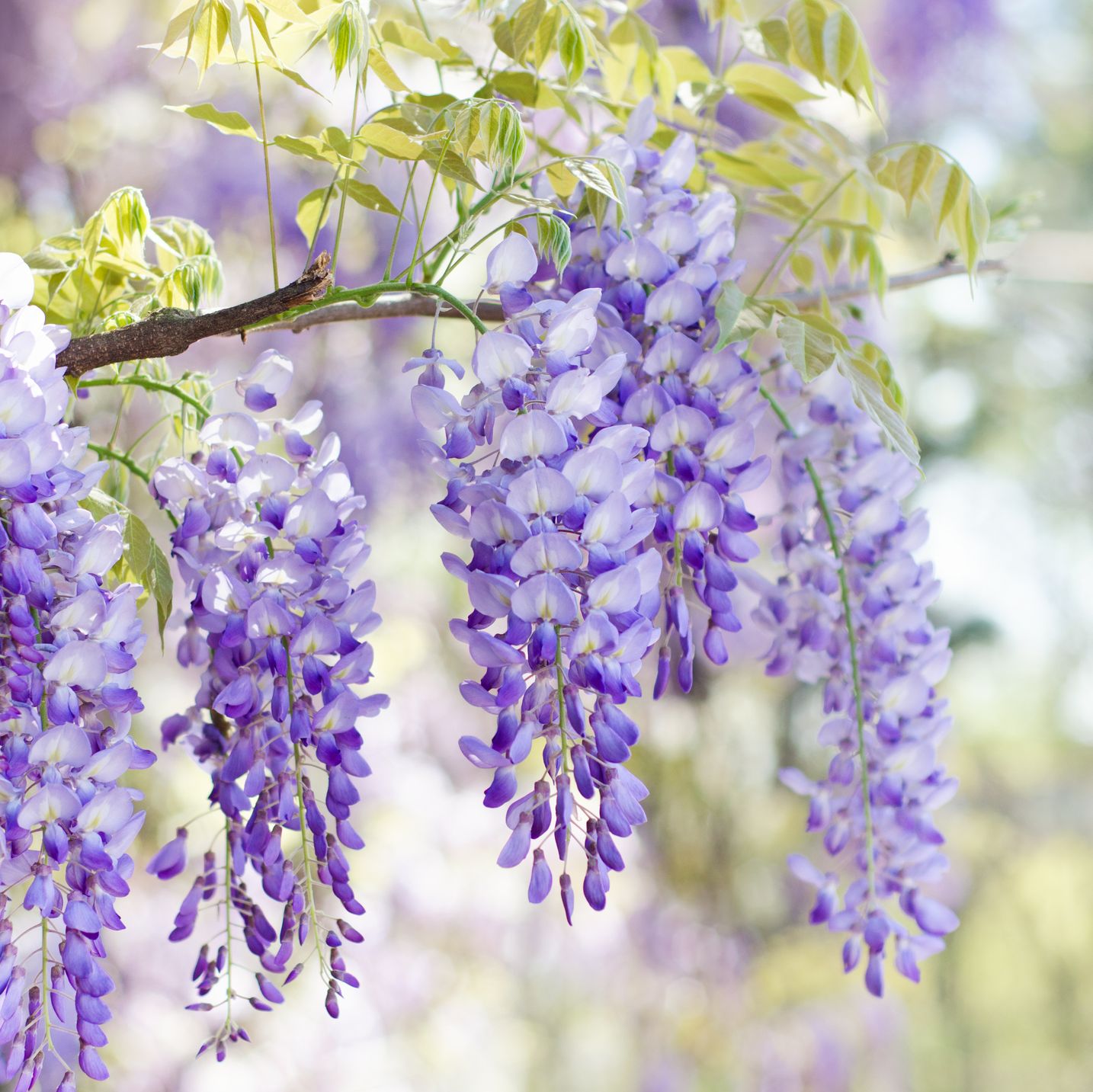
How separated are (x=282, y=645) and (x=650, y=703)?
226 cm

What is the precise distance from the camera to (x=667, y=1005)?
3139 mm

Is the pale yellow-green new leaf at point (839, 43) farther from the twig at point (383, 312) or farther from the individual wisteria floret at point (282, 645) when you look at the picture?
the individual wisteria floret at point (282, 645)

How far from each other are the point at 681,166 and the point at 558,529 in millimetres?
257

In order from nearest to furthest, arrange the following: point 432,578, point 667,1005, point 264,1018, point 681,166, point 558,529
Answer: point 558,529
point 681,166
point 264,1018
point 667,1005
point 432,578

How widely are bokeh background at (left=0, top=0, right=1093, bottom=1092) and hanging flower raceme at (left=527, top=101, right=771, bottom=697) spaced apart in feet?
3.72

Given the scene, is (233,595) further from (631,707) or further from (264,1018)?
(631,707)

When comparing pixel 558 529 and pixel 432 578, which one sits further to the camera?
pixel 432 578

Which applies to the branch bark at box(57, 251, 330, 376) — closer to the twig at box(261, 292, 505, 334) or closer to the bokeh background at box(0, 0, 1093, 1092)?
the twig at box(261, 292, 505, 334)

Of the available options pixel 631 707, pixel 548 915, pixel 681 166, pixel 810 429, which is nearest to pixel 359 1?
pixel 681 166

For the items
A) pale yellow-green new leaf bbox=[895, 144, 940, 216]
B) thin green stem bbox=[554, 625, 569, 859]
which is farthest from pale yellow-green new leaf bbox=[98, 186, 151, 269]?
pale yellow-green new leaf bbox=[895, 144, 940, 216]

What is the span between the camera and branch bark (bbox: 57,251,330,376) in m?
0.52

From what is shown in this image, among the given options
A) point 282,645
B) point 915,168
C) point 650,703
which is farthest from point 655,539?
point 650,703

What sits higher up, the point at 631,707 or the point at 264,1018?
the point at 631,707

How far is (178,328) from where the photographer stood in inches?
21.3
